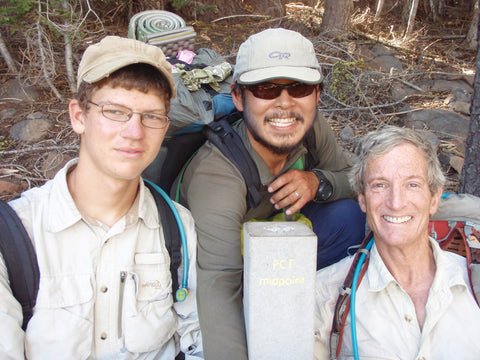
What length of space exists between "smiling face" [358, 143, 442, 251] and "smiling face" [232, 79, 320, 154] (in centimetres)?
55

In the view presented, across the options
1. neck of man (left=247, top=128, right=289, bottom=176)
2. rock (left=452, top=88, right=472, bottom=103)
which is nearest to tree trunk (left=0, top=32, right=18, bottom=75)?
neck of man (left=247, top=128, right=289, bottom=176)

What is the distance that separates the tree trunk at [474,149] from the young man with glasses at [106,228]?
2540 mm

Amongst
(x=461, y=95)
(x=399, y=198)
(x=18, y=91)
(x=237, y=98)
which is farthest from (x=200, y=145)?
(x=461, y=95)

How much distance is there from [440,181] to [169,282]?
1.72 meters

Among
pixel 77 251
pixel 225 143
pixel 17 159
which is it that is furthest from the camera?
pixel 17 159

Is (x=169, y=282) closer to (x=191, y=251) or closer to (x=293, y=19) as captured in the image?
(x=191, y=251)

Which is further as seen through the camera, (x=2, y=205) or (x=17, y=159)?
(x=17, y=159)

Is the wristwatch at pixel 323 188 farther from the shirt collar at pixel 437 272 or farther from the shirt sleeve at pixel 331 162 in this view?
the shirt collar at pixel 437 272

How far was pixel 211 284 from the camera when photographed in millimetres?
2176

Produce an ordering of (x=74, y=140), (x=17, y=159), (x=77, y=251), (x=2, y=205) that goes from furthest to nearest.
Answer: (x=74, y=140), (x=17, y=159), (x=77, y=251), (x=2, y=205)

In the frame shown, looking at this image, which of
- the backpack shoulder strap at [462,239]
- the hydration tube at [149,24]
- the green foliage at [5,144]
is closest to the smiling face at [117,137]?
the hydration tube at [149,24]

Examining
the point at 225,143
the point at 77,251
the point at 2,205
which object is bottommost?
the point at 77,251

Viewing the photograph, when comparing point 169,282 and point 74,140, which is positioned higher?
point 74,140

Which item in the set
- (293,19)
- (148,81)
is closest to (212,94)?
(148,81)
